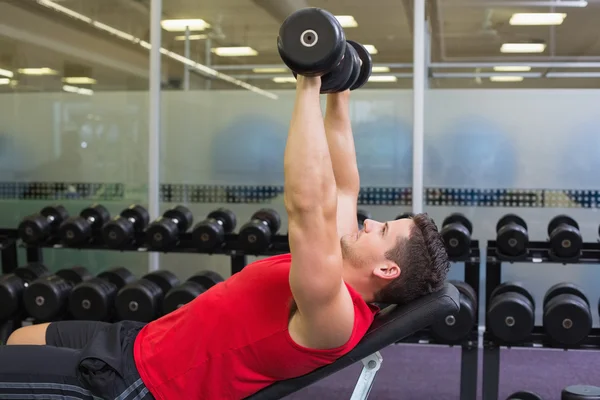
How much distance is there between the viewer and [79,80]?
5.11m

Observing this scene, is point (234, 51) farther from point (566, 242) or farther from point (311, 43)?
point (311, 43)

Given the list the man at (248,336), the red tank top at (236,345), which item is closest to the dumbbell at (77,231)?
the man at (248,336)

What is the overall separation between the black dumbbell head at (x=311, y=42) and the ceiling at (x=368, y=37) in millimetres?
3458

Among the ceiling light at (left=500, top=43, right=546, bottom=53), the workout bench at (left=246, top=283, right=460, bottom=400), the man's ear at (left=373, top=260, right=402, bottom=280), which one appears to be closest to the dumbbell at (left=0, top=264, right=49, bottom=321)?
the workout bench at (left=246, top=283, right=460, bottom=400)

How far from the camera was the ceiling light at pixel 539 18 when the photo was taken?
4.48 meters

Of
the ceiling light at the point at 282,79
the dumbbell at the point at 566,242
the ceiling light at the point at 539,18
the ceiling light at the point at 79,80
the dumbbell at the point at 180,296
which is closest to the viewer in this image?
the dumbbell at the point at 180,296

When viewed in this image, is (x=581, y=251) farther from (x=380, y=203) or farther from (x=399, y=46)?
(x=399, y=46)

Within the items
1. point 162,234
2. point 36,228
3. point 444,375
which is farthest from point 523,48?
point 36,228

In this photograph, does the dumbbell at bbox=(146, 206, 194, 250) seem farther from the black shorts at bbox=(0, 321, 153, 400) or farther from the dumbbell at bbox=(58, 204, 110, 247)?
the black shorts at bbox=(0, 321, 153, 400)

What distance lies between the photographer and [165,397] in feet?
4.98

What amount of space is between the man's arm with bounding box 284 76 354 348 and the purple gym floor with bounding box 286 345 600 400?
7.01ft

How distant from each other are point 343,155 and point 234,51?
3.39m

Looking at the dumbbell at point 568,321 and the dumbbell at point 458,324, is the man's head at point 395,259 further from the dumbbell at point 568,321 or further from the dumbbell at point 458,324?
the dumbbell at point 568,321

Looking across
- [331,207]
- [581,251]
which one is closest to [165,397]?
[331,207]
